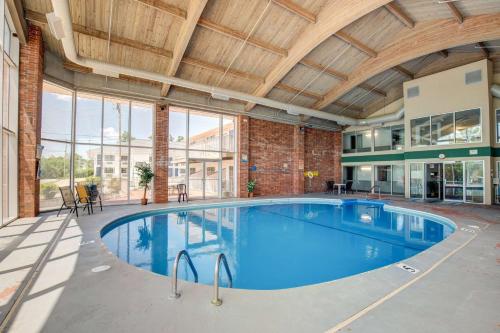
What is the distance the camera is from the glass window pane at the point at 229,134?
11.6 metres

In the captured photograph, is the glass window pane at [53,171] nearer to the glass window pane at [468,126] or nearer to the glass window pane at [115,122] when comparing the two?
the glass window pane at [115,122]

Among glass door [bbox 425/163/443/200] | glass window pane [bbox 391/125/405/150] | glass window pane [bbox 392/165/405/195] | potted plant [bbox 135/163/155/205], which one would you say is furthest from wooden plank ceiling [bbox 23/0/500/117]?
glass window pane [bbox 392/165/405/195]

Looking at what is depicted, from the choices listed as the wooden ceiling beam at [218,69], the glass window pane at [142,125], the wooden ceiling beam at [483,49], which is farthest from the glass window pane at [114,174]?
the wooden ceiling beam at [483,49]

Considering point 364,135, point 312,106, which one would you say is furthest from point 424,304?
point 364,135

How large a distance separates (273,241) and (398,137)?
11450 millimetres

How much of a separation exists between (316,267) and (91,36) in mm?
8480

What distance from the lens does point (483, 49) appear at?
29.7 ft

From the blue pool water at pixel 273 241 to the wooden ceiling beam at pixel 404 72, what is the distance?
6945 millimetres

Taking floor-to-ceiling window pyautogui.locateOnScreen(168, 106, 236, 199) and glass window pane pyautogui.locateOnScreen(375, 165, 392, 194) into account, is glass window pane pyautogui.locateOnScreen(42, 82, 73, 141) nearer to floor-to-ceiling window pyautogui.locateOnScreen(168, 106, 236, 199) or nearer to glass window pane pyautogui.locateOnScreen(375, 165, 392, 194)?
floor-to-ceiling window pyautogui.locateOnScreen(168, 106, 236, 199)

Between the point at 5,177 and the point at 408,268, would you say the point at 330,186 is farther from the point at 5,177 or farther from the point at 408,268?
the point at 5,177

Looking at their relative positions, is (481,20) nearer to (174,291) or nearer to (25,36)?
(174,291)

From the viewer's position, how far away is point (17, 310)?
6.73 feet

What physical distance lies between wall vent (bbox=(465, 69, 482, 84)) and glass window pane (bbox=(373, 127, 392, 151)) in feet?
13.7

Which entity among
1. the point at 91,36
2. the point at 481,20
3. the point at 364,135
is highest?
the point at 481,20
